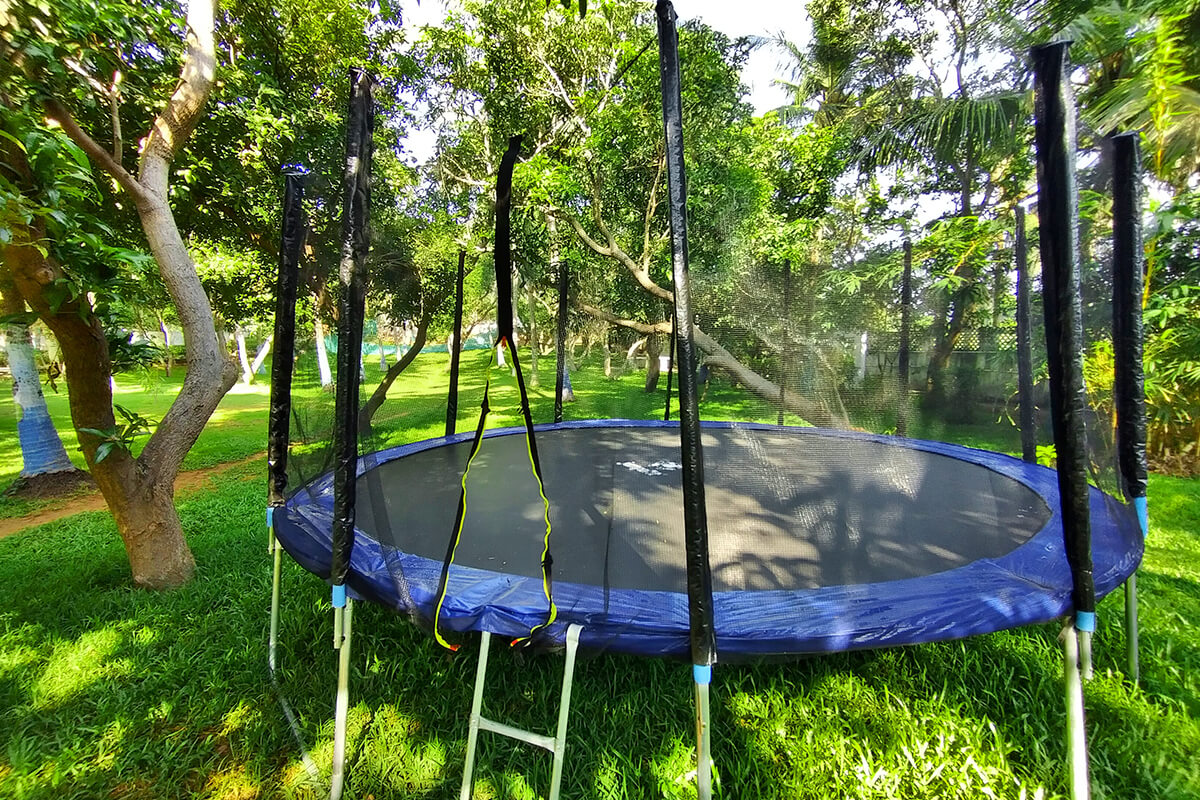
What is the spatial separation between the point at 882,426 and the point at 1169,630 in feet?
3.16

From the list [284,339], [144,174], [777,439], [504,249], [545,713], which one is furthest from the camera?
[777,439]

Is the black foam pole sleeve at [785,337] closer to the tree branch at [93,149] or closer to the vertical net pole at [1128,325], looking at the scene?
the vertical net pole at [1128,325]

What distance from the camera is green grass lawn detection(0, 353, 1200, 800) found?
1031 mm

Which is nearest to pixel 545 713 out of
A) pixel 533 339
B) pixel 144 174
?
pixel 144 174

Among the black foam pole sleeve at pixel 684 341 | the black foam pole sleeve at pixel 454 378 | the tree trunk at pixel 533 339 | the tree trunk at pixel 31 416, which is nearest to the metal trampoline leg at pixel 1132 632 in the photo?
the black foam pole sleeve at pixel 684 341

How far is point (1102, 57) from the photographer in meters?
2.35

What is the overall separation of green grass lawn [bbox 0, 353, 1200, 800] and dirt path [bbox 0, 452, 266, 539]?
1238 millimetres

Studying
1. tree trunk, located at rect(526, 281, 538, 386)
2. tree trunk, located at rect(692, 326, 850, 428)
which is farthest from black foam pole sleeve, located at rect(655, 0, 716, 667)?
tree trunk, located at rect(526, 281, 538, 386)

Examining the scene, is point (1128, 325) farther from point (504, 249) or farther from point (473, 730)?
point (473, 730)

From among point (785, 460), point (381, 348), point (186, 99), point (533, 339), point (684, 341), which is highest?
point (186, 99)

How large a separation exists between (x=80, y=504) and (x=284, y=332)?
286 centimetres

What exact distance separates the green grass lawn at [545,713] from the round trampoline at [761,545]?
0.80 ft

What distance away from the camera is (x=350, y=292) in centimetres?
97

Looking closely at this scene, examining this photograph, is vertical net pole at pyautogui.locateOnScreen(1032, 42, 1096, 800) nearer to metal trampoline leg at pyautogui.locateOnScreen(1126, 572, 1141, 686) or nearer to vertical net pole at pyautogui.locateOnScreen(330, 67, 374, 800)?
metal trampoline leg at pyautogui.locateOnScreen(1126, 572, 1141, 686)
